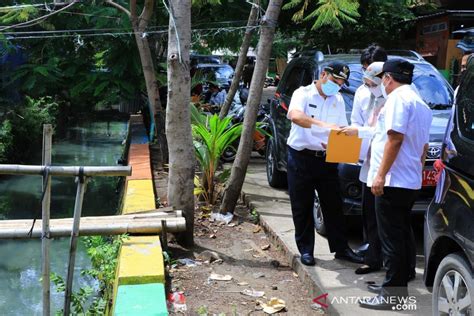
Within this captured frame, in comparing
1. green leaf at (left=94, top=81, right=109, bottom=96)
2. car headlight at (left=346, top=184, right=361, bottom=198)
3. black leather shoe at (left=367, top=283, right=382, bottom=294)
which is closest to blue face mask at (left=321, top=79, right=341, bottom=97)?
car headlight at (left=346, top=184, right=361, bottom=198)

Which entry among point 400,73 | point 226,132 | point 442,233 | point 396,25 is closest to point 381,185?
point 442,233

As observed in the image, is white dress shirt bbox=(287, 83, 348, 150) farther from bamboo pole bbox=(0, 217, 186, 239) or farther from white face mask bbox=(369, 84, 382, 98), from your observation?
bamboo pole bbox=(0, 217, 186, 239)

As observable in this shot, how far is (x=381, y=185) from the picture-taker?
378cm

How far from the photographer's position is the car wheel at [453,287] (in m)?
3.03

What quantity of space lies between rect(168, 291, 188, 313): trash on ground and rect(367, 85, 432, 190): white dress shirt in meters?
1.86

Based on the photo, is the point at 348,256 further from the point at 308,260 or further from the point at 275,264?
the point at 275,264

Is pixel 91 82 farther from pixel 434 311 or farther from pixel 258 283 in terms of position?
pixel 434 311

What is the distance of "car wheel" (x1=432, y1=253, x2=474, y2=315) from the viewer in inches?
119

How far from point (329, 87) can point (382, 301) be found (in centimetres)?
181

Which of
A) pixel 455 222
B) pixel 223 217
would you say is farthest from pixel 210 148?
pixel 455 222

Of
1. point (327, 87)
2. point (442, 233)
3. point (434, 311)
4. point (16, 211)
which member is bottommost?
point (16, 211)

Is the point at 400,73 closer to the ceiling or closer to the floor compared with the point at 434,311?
closer to the ceiling

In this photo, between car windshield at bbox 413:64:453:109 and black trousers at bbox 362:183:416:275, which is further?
car windshield at bbox 413:64:453:109

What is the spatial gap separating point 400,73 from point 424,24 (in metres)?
12.3
